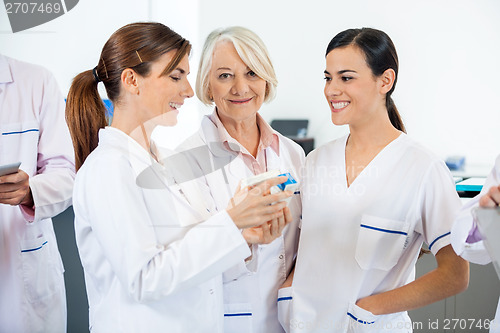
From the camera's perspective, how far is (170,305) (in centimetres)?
100

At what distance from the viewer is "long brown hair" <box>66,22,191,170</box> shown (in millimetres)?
1061

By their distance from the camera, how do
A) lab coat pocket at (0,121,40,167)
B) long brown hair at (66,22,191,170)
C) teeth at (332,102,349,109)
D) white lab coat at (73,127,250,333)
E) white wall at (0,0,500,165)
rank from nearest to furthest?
white lab coat at (73,127,250,333), long brown hair at (66,22,191,170), teeth at (332,102,349,109), lab coat pocket at (0,121,40,167), white wall at (0,0,500,165)

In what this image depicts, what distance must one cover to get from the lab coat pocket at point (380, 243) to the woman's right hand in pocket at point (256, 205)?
30 centimetres

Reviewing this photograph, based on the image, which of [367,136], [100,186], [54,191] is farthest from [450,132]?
[100,186]

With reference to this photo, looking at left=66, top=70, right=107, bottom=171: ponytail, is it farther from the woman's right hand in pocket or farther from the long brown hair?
the woman's right hand in pocket

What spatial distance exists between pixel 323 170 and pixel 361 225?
7.7 inches

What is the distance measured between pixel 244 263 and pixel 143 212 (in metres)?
0.36

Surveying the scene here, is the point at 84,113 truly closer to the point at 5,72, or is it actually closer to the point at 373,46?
the point at 5,72

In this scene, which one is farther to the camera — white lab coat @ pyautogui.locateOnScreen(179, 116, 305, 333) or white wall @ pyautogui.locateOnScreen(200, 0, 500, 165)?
white wall @ pyautogui.locateOnScreen(200, 0, 500, 165)

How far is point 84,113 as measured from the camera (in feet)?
3.82

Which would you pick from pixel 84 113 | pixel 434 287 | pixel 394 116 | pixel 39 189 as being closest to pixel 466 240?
pixel 434 287

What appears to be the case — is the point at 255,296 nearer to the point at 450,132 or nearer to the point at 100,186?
the point at 100,186

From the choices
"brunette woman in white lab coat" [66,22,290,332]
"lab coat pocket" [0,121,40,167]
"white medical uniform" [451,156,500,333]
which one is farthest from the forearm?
"lab coat pocket" [0,121,40,167]

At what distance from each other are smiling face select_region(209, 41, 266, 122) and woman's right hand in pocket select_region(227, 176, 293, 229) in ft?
1.39
